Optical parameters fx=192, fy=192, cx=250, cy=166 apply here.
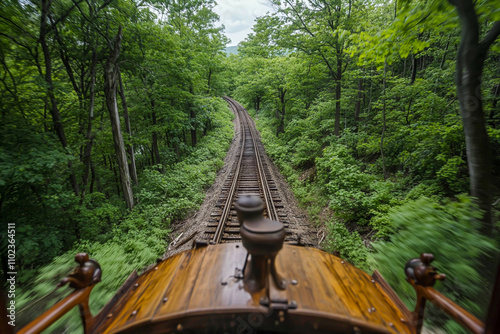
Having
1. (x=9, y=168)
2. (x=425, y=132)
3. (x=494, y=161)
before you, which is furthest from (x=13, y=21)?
(x=494, y=161)

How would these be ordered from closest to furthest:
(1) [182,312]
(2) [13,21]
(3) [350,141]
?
(1) [182,312] → (2) [13,21] → (3) [350,141]

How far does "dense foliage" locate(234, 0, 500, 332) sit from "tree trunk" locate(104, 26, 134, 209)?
22.1ft

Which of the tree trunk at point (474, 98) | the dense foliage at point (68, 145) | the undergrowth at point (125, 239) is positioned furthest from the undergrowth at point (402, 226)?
the dense foliage at point (68, 145)

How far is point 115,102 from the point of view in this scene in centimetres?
731

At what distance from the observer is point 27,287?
366cm

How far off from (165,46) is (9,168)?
6402 mm

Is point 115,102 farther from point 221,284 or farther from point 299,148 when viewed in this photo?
point 299,148

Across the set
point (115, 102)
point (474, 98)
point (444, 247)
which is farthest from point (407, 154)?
point (115, 102)

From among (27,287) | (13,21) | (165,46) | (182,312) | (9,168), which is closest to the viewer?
(182,312)

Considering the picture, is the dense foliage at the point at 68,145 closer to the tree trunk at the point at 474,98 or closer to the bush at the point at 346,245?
the bush at the point at 346,245

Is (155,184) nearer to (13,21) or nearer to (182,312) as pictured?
(13,21)

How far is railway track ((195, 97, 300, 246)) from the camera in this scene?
5429 millimetres

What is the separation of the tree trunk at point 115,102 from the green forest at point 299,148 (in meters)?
0.04

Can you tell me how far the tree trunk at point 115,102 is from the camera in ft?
21.5
